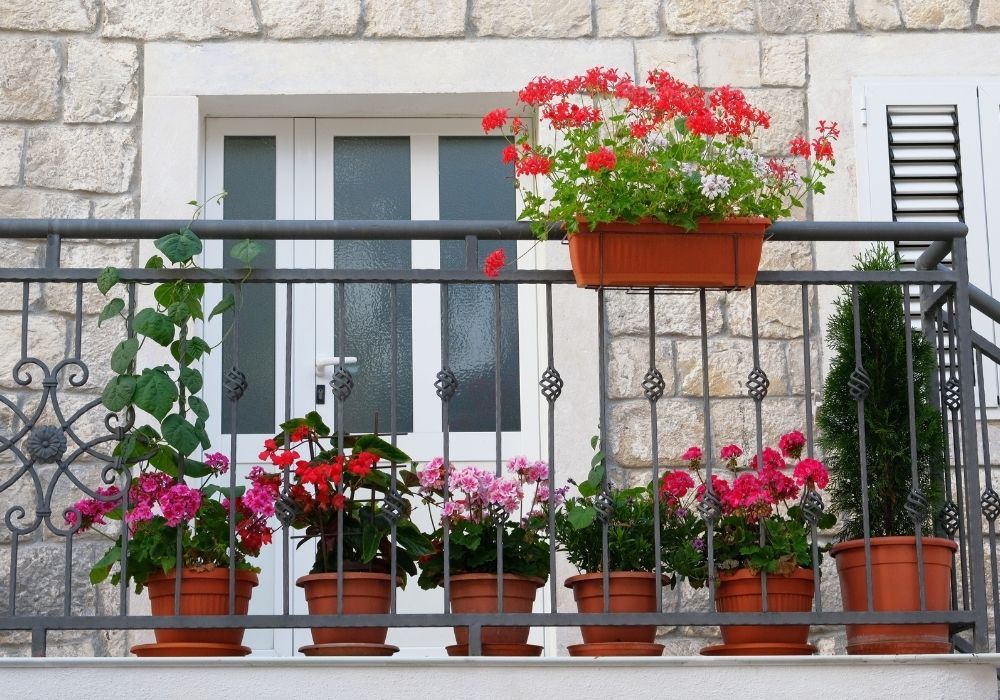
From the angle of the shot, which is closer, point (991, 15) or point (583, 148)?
point (583, 148)

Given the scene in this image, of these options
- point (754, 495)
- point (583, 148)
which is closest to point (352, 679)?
point (754, 495)

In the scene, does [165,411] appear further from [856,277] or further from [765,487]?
[856,277]

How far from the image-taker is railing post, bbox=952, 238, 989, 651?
3586 millimetres

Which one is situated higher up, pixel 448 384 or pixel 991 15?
pixel 991 15

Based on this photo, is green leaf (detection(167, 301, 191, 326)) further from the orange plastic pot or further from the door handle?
the door handle

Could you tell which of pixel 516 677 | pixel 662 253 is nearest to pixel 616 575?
pixel 516 677

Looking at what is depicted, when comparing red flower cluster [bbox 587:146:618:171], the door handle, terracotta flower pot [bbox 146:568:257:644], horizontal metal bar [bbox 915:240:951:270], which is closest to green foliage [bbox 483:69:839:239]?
red flower cluster [bbox 587:146:618:171]

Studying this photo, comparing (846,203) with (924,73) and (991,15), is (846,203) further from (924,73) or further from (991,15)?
(991,15)

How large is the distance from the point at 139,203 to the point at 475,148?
1.20 metres

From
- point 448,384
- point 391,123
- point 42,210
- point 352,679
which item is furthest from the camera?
point 391,123

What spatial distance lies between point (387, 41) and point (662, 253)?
6.52 feet

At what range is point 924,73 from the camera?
211 inches

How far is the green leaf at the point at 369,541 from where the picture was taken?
369 centimetres

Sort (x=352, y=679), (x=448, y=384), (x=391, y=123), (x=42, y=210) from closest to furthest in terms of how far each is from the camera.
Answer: (x=352, y=679) < (x=448, y=384) < (x=42, y=210) < (x=391, y=123)
